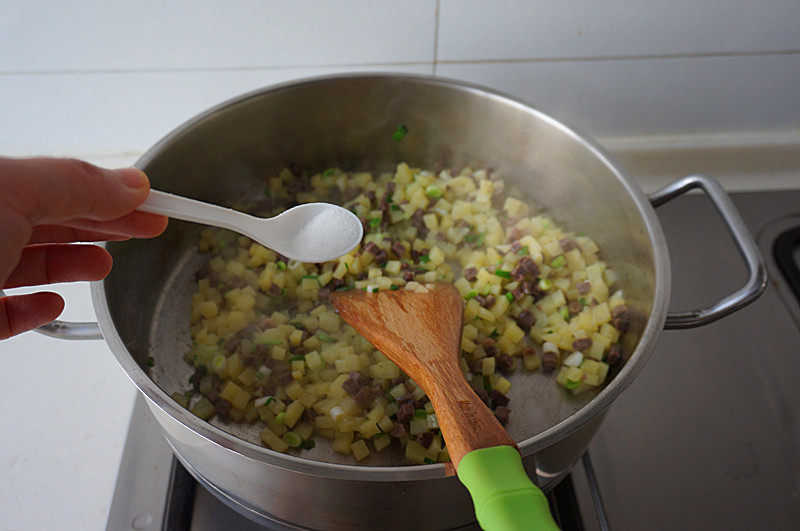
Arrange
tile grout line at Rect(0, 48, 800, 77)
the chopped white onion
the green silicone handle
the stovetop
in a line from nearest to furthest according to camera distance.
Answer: the green silicone handle
the stovetop
the chopped white onion
tile grout line at Rect(0, 48, 800, 77)

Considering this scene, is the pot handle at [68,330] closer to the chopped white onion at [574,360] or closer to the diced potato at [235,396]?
the diced potato at [235,396]

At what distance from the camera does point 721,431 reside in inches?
37.8

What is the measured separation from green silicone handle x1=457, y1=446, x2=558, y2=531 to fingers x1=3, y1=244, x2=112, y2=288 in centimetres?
55

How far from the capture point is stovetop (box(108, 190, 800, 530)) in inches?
34.1

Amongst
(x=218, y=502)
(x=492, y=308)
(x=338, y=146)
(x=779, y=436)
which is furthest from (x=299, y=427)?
(x=779, y=436)

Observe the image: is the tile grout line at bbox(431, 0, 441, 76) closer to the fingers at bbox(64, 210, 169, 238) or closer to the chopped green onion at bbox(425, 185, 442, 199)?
the chopped green onion at bbox(425, 185, 442, 199)

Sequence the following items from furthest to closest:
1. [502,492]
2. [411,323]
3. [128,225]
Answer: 1. [411,323]
2. [128,225]
3. [502,492]

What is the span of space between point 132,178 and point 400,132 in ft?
2.18

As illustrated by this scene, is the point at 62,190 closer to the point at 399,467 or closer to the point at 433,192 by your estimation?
the point at 399,467

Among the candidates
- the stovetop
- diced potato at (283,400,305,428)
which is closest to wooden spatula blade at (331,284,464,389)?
diced potato at (283,400,305,428)

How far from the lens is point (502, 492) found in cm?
54

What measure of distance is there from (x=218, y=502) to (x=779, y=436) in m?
0.86

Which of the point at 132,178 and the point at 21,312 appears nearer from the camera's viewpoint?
the point at 132,178

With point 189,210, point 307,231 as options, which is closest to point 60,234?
point 189,210
